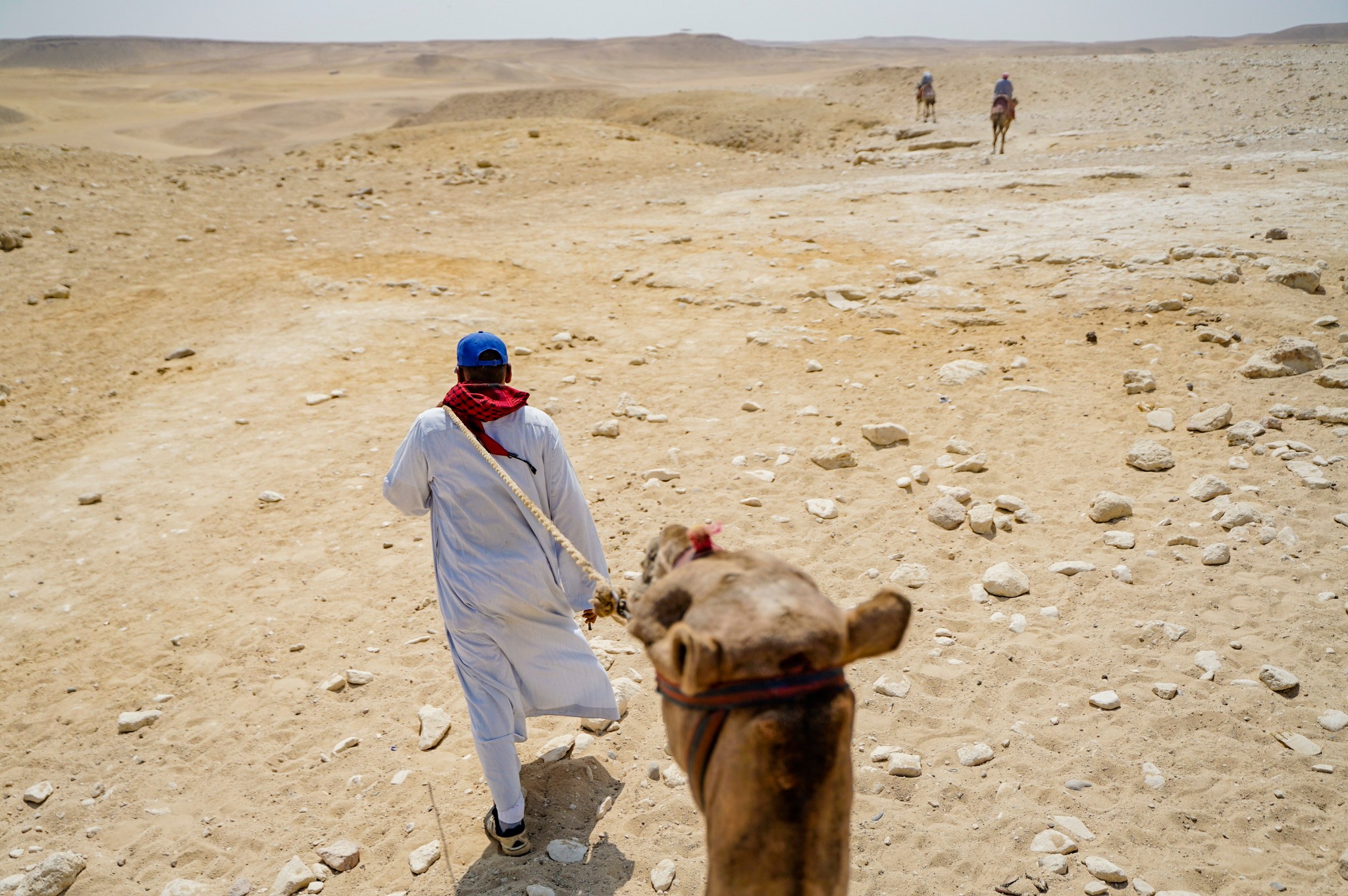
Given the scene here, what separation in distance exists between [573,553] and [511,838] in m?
1.37

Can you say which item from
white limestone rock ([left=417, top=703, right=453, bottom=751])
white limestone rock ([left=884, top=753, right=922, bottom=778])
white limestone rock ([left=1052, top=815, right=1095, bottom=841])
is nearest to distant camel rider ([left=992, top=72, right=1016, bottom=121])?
white limestone rock ([left=884, top=753, right=922, bottom=778])

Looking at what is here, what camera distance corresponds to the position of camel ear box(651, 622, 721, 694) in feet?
3.65

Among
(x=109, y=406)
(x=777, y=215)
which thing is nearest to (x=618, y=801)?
(x=109, y=406)

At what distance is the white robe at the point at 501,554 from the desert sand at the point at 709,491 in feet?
2.00

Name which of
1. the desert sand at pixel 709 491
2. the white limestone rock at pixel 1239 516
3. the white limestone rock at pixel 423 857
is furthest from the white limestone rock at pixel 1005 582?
the white limestone rock at pixel 423 857

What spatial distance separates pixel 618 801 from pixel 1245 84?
2519 cm

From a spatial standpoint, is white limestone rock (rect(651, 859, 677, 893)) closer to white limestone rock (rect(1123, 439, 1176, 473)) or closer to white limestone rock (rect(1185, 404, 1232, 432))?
white limestone rock (rect(1123, 439, 1176, 473))

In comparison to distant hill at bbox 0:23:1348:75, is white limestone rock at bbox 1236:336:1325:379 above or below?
below

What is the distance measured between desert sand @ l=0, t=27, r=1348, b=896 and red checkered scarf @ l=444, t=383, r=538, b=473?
1.47 meters

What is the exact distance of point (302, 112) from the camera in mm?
44312

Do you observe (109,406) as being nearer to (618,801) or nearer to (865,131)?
(618,801)

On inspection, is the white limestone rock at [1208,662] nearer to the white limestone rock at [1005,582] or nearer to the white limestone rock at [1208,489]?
the white limestone rock at [1005,582]

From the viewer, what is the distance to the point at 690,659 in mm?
1115

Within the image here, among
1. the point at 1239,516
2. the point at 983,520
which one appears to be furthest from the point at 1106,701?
the point at 1239,516
